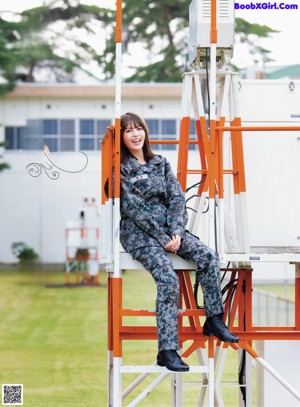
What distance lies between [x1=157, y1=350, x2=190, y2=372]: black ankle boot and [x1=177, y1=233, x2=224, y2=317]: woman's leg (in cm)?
35

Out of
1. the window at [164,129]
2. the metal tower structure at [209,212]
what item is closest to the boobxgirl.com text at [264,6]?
the metal tower structure at [209,212]

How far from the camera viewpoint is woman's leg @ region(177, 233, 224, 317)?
7055 millimetres

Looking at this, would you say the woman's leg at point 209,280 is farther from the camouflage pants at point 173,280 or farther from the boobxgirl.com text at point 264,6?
the boobxgirl.com text at point 264,6

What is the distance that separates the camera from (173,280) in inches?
273

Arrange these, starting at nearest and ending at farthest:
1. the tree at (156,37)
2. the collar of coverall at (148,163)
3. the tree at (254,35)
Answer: the collar of coverall at (148,163) < the tree at (254,35) < the tree at (156,37)

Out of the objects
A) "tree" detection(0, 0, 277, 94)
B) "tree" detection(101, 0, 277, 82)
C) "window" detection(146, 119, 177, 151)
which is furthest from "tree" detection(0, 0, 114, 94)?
A: "window" detection(146, 119, 177, 151)

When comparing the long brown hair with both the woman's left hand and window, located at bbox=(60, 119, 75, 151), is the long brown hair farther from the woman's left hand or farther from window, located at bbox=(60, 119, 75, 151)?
window, located at bbox=(60, 119, 75, 151)

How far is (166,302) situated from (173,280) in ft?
0.41

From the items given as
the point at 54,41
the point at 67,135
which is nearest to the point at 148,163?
the point at 67,135

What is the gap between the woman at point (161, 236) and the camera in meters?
6.93

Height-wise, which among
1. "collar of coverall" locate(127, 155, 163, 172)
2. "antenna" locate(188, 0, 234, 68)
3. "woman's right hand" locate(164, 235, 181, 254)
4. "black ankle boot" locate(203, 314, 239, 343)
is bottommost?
"black ankle boot" locate(203, 314, 239, 343)

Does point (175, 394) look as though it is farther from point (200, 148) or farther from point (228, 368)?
point (228, 368)

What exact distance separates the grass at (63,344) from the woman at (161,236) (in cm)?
283

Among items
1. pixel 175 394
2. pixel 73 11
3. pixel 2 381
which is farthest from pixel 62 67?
pixel 175 394
